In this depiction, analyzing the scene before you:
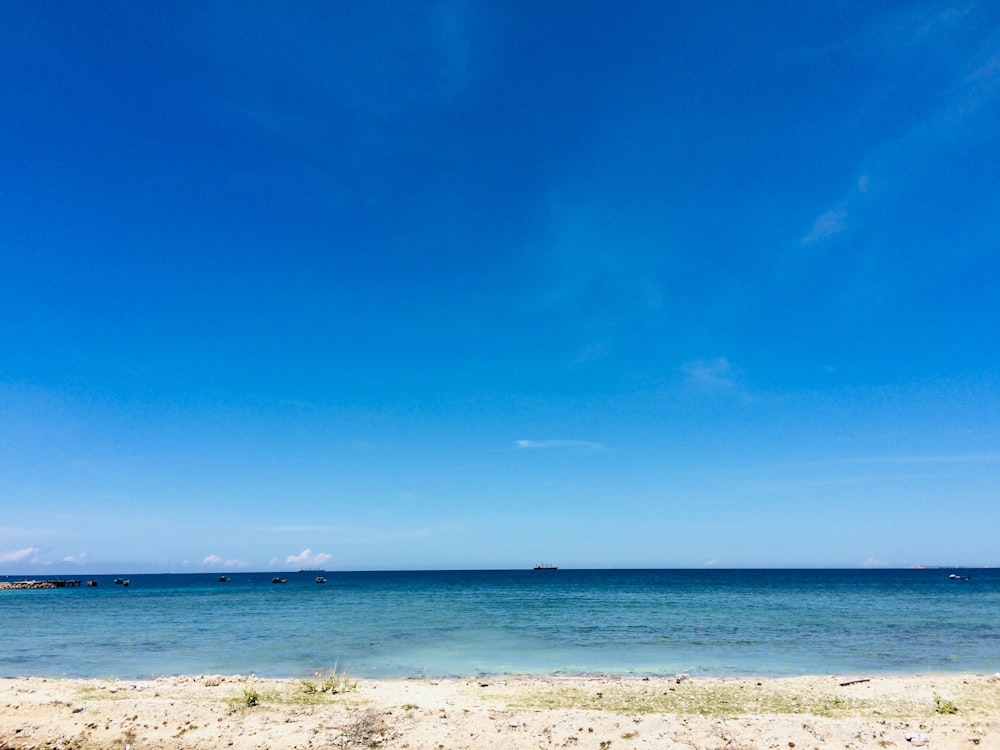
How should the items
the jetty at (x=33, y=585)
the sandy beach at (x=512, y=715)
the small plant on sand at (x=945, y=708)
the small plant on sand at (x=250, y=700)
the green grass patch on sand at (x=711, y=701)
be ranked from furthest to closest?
the jetty at (x=33, y=585)
the green grass patch on sand at (x=711, y=701)
the small plant on sand at (x=250, y=700)
the small plant on sand at (x=945, y=708)
the sandy beach at (x=512, y=715)

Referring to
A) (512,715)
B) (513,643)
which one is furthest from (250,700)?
(513,643)

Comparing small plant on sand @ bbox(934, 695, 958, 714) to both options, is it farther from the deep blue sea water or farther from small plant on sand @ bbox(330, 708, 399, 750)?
small plant on sand @ bbox(330, 708, 399, 750)

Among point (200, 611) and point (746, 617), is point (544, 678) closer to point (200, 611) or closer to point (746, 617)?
point (746, 617)

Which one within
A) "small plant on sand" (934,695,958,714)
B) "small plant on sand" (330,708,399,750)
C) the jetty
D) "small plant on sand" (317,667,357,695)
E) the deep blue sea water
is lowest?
the jetty

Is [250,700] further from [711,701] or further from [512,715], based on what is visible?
[711,701]

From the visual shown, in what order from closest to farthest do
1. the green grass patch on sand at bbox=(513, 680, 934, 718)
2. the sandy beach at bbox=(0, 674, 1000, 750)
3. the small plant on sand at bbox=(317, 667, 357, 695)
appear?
the sandy beach at bbox=(0, 674, 1000, 750), the green grass patch on sand at bbox=(513, 680, 934, 718), the small plant on sand at bbox=(317, 667, 357, 695)

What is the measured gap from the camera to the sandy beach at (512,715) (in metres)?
10.7

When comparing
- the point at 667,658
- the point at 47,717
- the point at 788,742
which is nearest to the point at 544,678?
the point at 667,658

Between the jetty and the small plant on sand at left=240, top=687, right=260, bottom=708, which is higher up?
the small plant on sand at left=240, top=687, right=260, bottom=708

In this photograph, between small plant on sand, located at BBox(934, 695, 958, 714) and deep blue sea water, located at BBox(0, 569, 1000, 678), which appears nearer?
small plant on sand, located at BBox(934, 695, 958, 714)

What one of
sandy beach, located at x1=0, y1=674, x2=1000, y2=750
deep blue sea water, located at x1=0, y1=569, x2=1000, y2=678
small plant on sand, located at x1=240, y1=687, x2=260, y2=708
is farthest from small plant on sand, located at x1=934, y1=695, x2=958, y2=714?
small plant on sand, located at x1=240, y1=687, x2=260, y2=708

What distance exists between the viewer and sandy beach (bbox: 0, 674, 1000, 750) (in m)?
10.7

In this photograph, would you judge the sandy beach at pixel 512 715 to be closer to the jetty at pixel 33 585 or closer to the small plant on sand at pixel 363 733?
the small plant on sand at pixel 363 733

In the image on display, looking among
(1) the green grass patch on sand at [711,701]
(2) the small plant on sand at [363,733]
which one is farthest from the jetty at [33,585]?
(2) the small plant on sand at [363,733]
